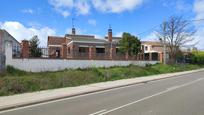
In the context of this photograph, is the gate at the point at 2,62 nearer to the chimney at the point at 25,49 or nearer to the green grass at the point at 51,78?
the green grass at the point at 51,78

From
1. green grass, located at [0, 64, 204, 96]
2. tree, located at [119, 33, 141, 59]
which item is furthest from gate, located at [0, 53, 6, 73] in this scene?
tree, located at [119, 33, 141, 59]

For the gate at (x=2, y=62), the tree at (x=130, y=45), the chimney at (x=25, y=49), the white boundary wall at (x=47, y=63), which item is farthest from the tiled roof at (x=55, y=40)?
the gate at (x=2, y=62)

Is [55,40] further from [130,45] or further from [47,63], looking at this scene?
[47,63]

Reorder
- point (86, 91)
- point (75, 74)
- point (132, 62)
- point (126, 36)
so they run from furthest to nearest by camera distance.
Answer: point (126, 36) → point (132, 62) → point (75, 74) → point (86, 91)

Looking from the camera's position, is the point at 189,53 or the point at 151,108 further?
the point at 189,53

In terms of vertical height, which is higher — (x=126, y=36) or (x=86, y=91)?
(x=126, y=36)

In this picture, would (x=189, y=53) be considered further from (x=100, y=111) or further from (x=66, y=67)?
(x=100, y=111)

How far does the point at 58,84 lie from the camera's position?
23.2 m

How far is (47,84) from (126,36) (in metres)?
30.1

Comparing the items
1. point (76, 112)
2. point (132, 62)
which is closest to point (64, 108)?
point (76, 112)

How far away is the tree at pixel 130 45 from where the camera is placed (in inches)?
1965

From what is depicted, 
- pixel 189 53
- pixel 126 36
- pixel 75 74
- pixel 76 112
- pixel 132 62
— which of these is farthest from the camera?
pixel 189 53

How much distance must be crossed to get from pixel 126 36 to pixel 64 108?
38.2 m

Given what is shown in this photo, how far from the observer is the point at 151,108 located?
42.9 feet
